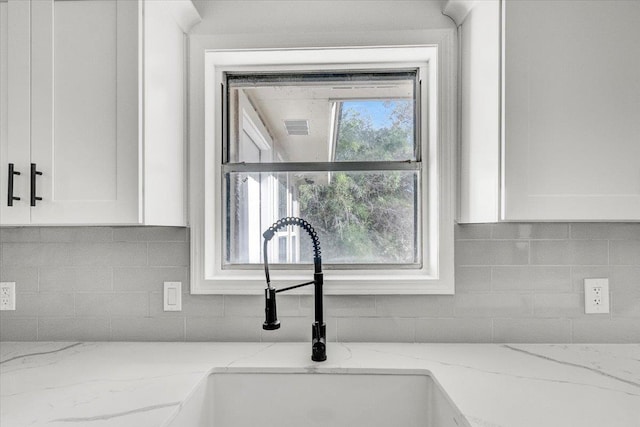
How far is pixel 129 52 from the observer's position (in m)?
1.17

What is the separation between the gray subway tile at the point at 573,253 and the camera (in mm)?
1469

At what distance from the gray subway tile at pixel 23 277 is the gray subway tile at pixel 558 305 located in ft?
6.56

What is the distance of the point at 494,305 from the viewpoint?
4.85 feet

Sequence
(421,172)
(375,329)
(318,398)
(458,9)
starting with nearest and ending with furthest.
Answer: (318,398), (458,9), (375,329), (421,172)

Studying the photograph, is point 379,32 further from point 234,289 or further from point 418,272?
point 234,289

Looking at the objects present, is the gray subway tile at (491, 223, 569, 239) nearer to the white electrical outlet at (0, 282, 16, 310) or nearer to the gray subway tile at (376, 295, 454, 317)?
the gray subway tile at (376, 295, 454, 317)

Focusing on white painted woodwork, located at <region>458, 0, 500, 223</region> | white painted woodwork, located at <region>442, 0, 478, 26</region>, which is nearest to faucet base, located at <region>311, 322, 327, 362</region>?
white painted woodwork, located at <region>458, 0, 500, 223</region>

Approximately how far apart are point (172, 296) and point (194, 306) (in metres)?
0.10

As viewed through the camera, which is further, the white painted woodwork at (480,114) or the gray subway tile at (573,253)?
the gray subway tile at (573,253)

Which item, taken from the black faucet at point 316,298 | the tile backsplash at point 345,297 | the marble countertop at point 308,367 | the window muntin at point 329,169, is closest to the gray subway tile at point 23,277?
the tile backsplash at point 345,297

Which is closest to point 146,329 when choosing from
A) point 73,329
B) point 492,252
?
point 73,329

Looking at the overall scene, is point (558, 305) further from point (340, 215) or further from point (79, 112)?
point (79, 112)

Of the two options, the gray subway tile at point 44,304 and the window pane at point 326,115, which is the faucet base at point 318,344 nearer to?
the window pane at point 326,115

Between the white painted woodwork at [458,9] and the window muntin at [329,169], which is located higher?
the white painted woodwork at [458,9]
